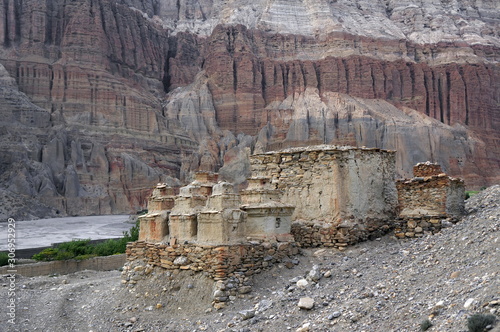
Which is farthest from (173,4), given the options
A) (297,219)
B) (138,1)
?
(297,219)

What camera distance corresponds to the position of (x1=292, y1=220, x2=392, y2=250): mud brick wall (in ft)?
47.2

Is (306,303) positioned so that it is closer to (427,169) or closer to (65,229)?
(427,169)

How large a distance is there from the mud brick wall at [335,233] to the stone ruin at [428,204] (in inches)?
31.2

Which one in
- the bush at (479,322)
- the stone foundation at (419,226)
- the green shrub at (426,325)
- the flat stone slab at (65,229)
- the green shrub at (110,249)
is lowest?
the flat stone slab at (65,229)

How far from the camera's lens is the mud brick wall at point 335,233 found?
567 inches

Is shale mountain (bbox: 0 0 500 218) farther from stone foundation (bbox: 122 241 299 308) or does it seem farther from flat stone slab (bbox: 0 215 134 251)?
stone foundation (bbox: 122 241 299 308)

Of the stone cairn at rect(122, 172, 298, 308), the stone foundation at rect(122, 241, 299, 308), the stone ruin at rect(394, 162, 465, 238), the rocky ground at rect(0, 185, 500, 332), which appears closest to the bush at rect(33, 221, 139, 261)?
the rocky ground at rect(0, 185, 500, 332)

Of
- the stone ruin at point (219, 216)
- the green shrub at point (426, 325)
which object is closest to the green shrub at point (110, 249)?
the stone ruin at point (219, 216)

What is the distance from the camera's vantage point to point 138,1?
135m

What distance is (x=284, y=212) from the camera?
13.9 m

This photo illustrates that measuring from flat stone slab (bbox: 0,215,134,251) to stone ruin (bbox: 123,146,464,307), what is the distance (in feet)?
116

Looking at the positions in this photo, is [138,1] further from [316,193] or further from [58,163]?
[316,193]

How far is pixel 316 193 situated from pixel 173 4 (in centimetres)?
13530

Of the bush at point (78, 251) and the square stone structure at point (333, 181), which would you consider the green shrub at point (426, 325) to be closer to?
the square stone structure at point (333, 181)
